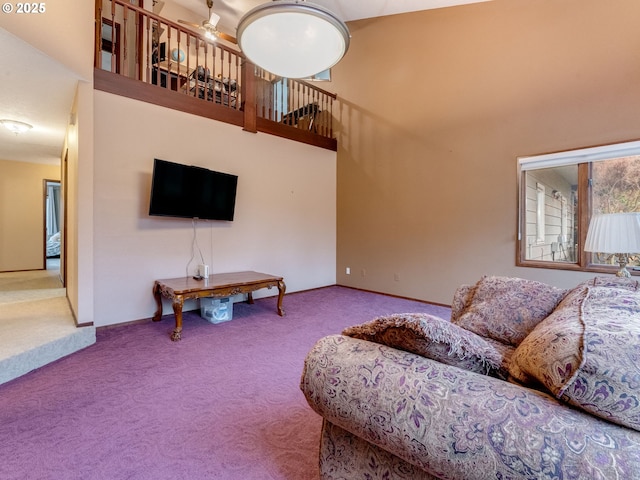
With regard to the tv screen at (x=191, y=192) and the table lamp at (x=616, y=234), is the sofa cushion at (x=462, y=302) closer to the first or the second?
the table lamp at (x=616, y=234)

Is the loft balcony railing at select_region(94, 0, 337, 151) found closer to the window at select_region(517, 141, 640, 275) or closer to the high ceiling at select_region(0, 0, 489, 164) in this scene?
the high ceiling at select_region(0, 0, 489, 164)

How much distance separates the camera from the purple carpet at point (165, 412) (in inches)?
57.2

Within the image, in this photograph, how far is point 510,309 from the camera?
1.78m

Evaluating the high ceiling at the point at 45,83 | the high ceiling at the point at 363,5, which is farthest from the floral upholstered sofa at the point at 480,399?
the high ceiling at the point at 363,5

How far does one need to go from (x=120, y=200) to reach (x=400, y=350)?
3.56 m

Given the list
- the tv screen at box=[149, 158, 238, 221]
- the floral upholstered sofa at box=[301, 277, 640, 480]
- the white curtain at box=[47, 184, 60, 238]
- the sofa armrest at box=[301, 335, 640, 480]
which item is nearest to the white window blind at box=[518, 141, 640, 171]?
the floral upholstered sofa at box=[301, 277, 640, 480]

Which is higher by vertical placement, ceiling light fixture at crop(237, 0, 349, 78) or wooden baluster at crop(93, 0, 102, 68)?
wooden baluster at crop(93, 0, 102, 68)

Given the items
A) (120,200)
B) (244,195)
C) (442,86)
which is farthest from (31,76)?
(442,86)

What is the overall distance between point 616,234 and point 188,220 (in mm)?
4178

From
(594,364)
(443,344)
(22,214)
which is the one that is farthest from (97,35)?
(22,214)

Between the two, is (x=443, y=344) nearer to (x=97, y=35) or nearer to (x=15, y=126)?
(x=97, y=35)

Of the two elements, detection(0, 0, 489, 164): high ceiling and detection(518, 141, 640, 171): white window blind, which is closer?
detection(0, 0, 489, 164): high ceiling

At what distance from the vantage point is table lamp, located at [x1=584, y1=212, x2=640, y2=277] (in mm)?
1953


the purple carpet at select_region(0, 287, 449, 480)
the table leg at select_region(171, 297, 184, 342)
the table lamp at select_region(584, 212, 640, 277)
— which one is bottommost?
the purple carpet at select_region(0, 287, 449, 480)
